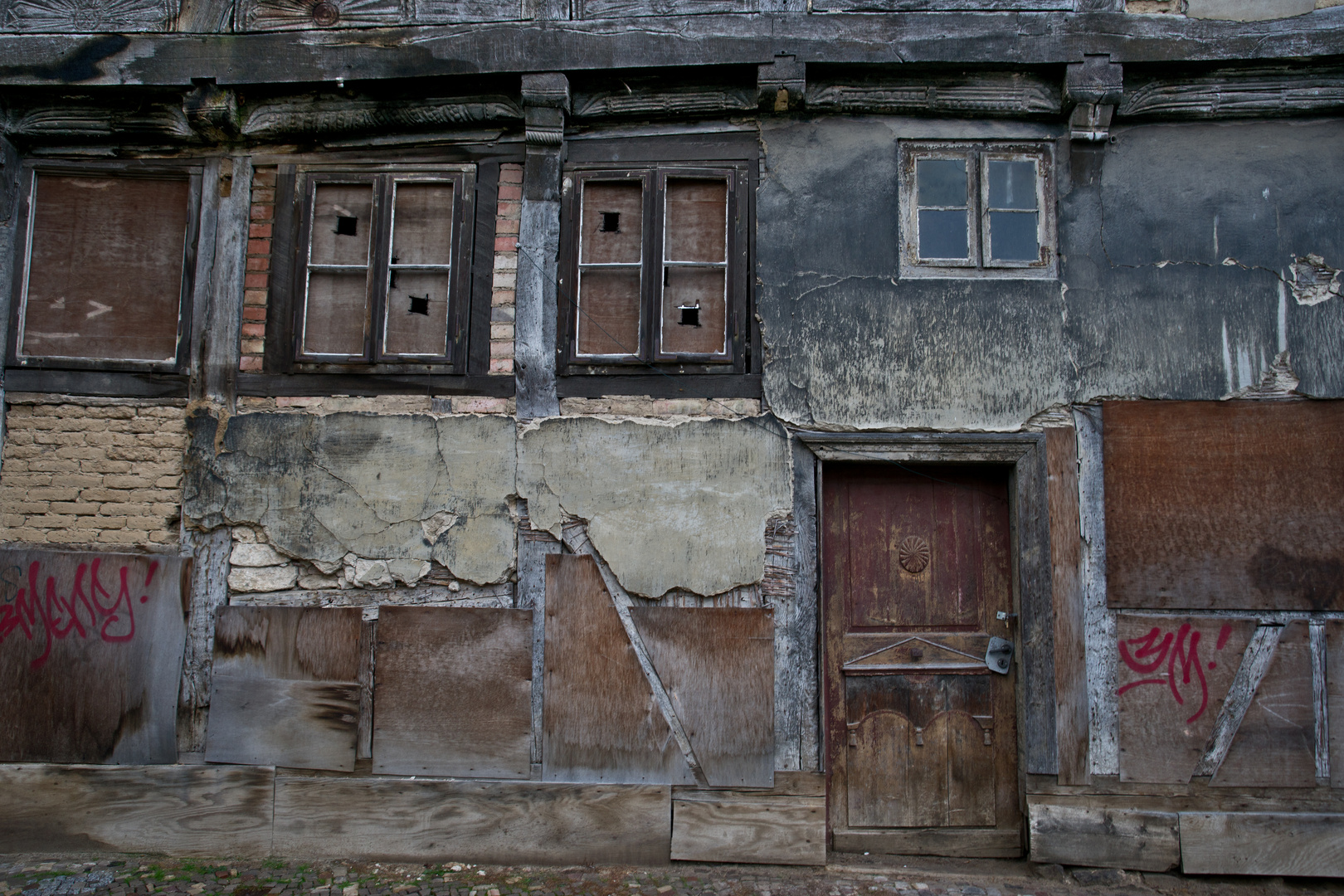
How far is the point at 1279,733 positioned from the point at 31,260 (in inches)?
284

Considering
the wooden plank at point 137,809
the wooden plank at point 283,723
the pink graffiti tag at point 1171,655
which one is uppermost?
the pink graffiti tag at point 1171,655

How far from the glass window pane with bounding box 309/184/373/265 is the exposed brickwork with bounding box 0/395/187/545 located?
1187 millimetres

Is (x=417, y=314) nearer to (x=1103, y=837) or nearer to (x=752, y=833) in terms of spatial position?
(x=752, y=833)

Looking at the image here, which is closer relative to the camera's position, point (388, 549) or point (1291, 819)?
point (1291, 819)

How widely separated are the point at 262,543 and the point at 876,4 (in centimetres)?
445

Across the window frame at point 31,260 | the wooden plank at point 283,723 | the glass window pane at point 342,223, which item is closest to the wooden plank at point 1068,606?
the wooden plank at point 283,723

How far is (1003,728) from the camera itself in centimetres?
414

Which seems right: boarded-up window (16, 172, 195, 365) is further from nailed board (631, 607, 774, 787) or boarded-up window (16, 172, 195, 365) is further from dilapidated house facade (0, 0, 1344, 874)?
nailed board (631, 607, 774, 787)

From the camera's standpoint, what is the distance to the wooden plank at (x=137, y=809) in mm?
4109

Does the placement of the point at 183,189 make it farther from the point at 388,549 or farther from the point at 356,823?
the point at 356,823

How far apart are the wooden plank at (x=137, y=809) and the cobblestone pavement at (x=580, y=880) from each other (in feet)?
0.27

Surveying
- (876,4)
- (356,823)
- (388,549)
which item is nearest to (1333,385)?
(876,4)

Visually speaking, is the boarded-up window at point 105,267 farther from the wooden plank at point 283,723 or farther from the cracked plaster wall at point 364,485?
the wooden plank at point 283,723

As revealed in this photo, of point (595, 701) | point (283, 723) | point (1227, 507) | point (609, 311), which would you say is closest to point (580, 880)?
point (595, 701)
